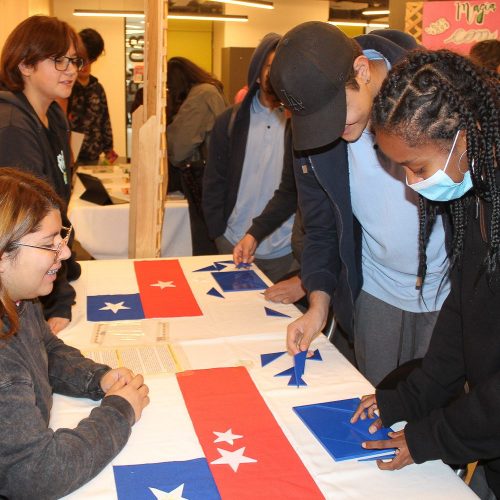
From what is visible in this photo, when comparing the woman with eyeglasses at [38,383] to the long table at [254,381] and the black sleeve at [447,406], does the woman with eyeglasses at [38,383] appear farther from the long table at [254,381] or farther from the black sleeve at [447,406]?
the black sleeve at [447,406]

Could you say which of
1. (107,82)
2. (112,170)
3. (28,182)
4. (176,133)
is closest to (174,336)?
(28,182)

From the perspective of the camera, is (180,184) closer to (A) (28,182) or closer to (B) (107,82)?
(A) (28,182)

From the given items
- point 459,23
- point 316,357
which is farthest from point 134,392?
point 459,23

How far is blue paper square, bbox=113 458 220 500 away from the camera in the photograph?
3.95 ft

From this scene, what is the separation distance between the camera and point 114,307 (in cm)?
215

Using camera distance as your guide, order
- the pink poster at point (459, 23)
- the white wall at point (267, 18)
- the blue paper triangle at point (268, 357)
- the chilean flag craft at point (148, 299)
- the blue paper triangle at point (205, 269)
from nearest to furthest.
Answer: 1. the blue paper triangle at point (268, 357)
2. the chilean flag craft at point (148, 299)
3. the blue paper triangle at point (205, 269)
4. the pink poster at point (459, 23)
5. the white wall at point (267, 18)

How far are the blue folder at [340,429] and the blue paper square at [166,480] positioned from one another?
10.1 inches

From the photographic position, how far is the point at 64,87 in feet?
7.59

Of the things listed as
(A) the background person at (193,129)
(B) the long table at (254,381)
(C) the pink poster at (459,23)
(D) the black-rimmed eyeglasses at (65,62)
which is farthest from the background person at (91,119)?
(B) the long table at (254,381)

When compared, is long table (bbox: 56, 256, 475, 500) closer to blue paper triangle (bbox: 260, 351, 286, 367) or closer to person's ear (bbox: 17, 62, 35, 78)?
blue paper triangle (bbox: 260, 351, 286, 367)

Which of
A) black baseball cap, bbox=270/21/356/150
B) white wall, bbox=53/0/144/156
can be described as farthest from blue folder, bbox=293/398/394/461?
white wall, bbox=53/0/144/156

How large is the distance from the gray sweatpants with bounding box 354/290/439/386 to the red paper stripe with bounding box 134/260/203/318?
520 mm

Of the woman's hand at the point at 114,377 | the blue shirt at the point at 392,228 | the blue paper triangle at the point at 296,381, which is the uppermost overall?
the blue shirt at the point at 392,228

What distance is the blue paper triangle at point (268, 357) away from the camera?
1.76m
